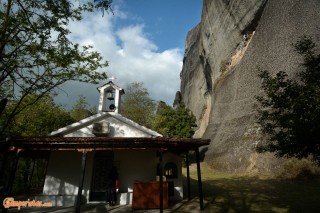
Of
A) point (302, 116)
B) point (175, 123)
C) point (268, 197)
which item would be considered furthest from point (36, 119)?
point (302, 116)

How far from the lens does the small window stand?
14469 millimetres

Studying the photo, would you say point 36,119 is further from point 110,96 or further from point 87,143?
point 87,143

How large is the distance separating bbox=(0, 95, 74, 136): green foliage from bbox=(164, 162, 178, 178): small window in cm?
960

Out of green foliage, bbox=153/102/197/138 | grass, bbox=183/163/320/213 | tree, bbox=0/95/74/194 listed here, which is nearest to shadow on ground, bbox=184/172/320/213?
grass, bbox=183/163/320/213

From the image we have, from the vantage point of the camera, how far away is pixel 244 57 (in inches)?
1110

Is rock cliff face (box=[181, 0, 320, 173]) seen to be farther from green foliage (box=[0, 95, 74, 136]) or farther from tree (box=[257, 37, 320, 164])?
green foliage (box=[0, 95, 74, 136])

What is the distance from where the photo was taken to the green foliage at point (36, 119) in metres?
18.3

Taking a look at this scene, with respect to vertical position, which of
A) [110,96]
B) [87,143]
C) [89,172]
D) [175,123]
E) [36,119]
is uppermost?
[175,123]

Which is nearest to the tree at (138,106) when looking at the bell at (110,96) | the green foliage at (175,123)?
the green foliage at (175,123)

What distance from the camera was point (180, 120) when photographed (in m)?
37.1

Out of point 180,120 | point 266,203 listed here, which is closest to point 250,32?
point 180,120

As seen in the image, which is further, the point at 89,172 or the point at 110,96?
the point at 110,96

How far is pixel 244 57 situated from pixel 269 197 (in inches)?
751

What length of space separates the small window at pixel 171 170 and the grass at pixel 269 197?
1.80 metres
